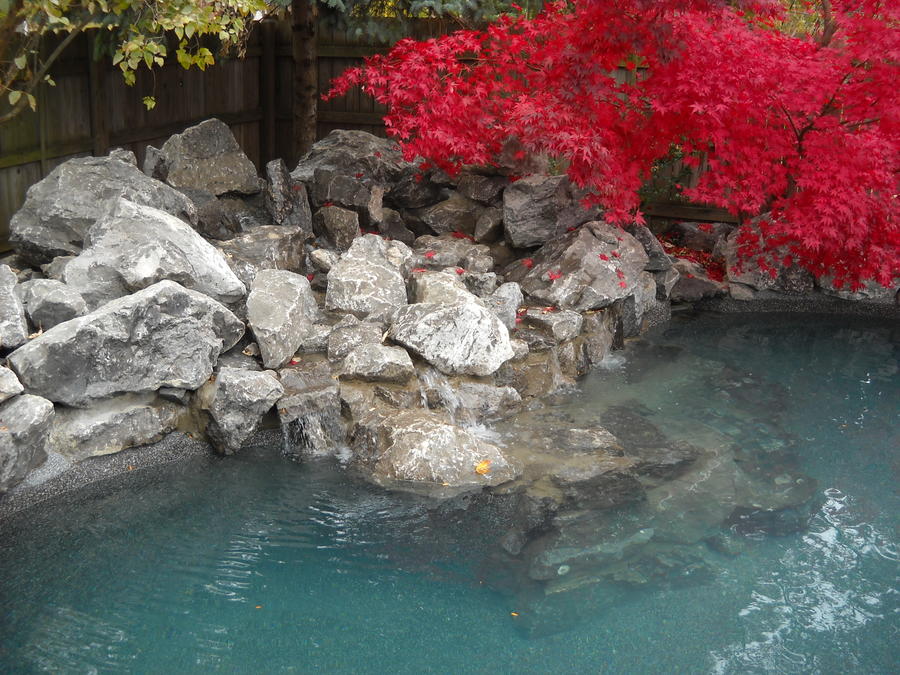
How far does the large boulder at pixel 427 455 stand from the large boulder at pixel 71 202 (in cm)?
281

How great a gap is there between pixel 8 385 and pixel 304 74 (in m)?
5.90

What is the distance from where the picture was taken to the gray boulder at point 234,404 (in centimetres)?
573

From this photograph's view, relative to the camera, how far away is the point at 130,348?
18.3 feet

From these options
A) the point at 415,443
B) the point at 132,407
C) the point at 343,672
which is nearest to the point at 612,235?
the point at 415,443

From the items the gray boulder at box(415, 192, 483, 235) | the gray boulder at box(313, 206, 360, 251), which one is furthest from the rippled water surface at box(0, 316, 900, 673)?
the gray boulder at box(415, 192, 483, 235)

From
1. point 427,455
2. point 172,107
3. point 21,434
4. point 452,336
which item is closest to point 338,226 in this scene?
point 452,336

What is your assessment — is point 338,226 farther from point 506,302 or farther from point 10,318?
point 10,318

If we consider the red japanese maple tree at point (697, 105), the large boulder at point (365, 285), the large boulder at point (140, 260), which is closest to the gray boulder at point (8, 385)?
the large boulder at point (140, 260)

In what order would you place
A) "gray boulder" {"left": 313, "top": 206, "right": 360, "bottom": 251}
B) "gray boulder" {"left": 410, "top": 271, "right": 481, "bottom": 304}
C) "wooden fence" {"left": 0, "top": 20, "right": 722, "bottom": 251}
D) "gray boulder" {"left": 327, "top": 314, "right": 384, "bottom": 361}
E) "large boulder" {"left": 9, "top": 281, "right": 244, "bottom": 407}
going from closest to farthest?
"large boulder" {"left": 9, "top": 281, "right": 244, "bottom": 407}
"gray boulder" {"left": 327, "top": 314, "right": 384, "bottom": 361}
"gray boulder" {"left": 410, "top": 271, "right": 481, "bottom": 304}
"wooden fence" {"left": 0, "top": 20, "right": 722, "bottom": 251}
"gray boulder" {"left": 313, "top": 206, "right": 360, "bottom": 251}

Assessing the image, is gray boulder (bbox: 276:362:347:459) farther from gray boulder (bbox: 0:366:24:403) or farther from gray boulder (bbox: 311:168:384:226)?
gray boulder (bbox: 311:168:384:226)

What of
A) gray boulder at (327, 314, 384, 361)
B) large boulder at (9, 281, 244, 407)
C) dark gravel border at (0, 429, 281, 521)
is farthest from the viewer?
gray boulder at (327, 314, 384, 361)

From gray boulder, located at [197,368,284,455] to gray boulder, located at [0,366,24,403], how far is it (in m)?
1.15

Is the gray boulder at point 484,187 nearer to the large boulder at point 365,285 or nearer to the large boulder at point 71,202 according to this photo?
the large boulder at point 365,285

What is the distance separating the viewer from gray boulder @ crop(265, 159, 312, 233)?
8.31 m
